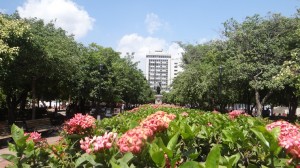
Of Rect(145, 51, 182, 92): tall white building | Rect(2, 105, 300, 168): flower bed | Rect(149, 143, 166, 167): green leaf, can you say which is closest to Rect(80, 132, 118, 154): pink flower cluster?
Rect(2, 105, 300, 168): flower bed

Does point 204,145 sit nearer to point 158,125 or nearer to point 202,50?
point 158,125

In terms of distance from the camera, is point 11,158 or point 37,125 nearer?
point 11,158

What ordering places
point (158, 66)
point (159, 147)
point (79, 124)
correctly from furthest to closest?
point (158, 66), point (79, 124), point (159, 147)

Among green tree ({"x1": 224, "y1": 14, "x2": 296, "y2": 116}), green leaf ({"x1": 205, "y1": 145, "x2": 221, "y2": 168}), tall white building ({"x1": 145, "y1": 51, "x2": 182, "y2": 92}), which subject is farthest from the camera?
tall white building ({"x1": 145, "y1": 51, "x2": 182, "y2": 92})

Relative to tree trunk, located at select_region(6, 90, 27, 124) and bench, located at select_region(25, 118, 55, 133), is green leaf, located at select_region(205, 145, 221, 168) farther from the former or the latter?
tree trunk, located at select_region(6, 90, 27, 124)

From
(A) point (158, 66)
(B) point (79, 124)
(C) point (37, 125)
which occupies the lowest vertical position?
(C) point (37, 125)

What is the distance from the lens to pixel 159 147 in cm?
290

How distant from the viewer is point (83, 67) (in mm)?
29078

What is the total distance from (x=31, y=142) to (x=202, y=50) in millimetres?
46179

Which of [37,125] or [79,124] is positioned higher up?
[79,124]

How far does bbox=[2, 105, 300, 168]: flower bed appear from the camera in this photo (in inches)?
110

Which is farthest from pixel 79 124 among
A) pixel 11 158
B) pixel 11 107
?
pixel 11 107

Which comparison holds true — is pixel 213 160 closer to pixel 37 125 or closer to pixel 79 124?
pixel 79 124

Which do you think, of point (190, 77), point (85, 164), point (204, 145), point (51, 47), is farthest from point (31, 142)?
point (190, 77)
